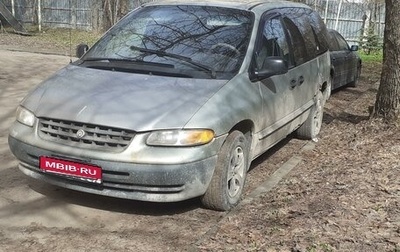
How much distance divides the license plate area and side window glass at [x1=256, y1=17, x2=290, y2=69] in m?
2.03

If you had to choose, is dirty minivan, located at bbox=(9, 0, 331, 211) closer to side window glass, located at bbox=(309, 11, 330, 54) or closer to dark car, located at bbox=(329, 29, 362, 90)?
side window glass, located at bbox=(309, 11, 330, 54)

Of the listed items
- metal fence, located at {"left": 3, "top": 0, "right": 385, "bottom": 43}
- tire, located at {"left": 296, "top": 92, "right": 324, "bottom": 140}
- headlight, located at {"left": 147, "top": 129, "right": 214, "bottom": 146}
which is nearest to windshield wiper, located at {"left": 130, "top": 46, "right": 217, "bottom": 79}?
headlight, located at {"left": 147, "top": 129, "right": 214, "bottom": 146}

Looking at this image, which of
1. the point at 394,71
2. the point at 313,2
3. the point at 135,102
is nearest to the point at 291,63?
the point at 394,71

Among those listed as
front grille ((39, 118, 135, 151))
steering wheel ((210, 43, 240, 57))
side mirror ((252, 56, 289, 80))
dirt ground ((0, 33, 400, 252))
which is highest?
steering wheel ((210, 43, 240, 57))

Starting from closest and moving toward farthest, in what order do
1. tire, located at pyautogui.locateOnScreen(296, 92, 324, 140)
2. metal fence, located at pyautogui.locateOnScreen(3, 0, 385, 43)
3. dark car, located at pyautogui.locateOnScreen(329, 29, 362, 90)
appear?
1. tire, located at pyautogui.locateOnScreen(296, 92, 324, 140)
2. dark car, located at pyautogui.locateOnScreen(329, 29, 362, 90)
3. metal fence, located at pyautogui.locateOnScreen(3, 0, 385, 43)

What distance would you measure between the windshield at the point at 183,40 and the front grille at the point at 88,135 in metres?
0.97

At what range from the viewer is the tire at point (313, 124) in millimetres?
6969

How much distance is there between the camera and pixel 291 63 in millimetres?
5852

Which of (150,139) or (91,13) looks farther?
(91,13)

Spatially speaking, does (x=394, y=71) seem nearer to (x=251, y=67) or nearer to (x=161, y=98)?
(x=251, y=67)

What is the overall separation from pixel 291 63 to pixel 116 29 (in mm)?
2029

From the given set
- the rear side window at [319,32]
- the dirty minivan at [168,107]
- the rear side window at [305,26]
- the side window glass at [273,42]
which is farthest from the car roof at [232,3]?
the rear side window at [319,32]

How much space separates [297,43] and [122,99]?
2931mm

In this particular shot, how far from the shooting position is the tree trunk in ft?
21.0
